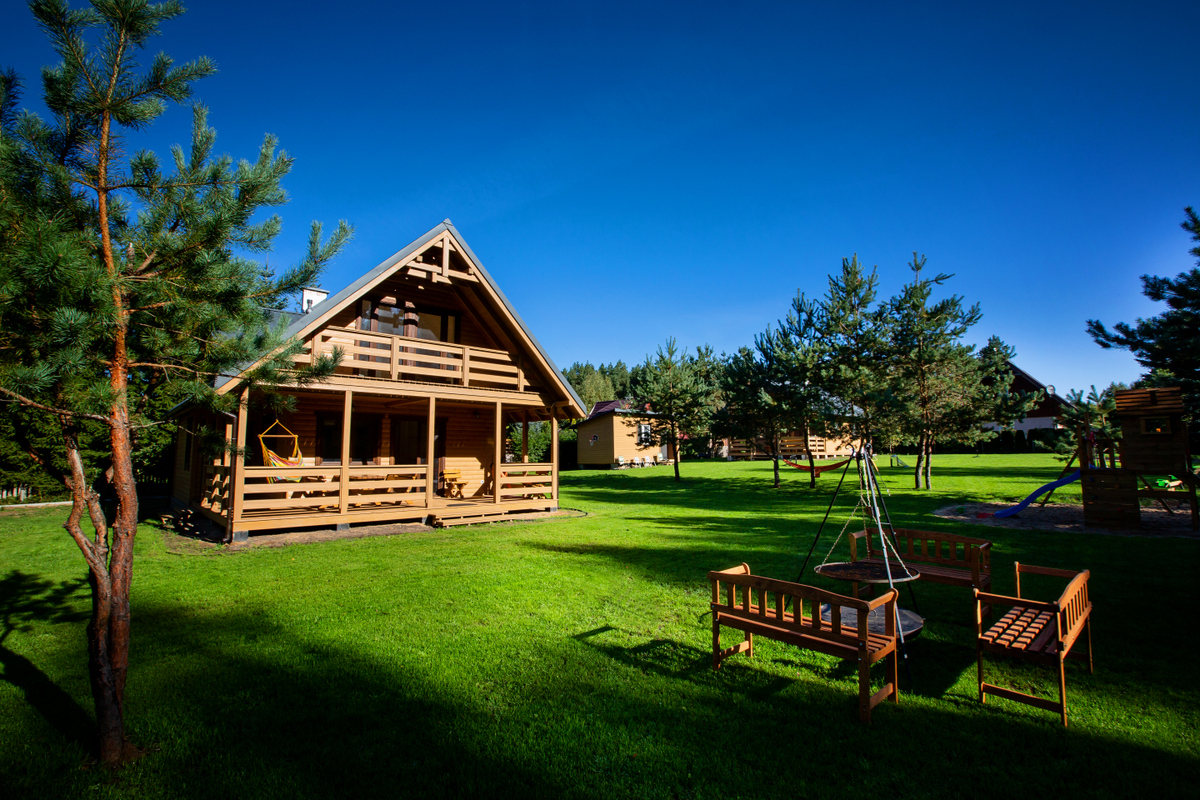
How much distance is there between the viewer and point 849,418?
70.7ft

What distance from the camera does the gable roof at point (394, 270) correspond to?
38.8 ft

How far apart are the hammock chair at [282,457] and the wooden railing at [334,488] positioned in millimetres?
122

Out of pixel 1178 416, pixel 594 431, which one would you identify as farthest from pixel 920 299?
pixel 594 431

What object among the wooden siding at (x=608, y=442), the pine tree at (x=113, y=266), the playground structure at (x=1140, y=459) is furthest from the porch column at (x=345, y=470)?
the wooden siding at (x=608, y=442)

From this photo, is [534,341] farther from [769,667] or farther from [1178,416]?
[1178,416]

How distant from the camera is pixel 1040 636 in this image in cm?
454

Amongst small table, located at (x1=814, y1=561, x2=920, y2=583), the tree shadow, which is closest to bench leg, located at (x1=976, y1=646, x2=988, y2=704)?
small table, located at (x1=814, y1=561, x2=920, y2=583)

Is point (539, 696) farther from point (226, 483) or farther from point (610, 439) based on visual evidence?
point (610, 439)

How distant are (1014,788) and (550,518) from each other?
1240 cm

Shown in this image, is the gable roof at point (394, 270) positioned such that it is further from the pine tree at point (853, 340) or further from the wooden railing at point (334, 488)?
the pine tree at point (853, 340)

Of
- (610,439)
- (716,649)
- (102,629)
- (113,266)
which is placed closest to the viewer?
→ (102,629)

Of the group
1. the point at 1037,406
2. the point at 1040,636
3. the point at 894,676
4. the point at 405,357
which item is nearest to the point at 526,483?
the point at 405,357

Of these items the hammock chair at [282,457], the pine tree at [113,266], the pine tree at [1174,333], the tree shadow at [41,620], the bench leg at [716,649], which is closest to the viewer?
the pine tree at [113,266]

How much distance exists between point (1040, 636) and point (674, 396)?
24.2 metres
